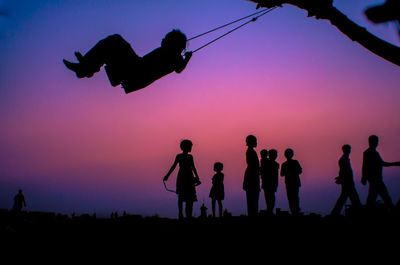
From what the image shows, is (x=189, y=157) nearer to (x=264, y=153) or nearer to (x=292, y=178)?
(x=264, y=153)

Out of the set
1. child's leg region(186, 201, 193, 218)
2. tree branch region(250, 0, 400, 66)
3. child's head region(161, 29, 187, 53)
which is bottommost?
child's leg region(186, 201, 193, 218)

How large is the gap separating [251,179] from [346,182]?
2549 millimetres

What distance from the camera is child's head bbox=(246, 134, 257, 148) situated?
932 centimetres

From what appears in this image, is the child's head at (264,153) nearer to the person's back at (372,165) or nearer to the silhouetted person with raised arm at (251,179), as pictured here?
the silhouetted person with raised arm at (251,179)

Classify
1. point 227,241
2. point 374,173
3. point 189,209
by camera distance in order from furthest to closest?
point 189,209 → point 374,173 → point 227,241

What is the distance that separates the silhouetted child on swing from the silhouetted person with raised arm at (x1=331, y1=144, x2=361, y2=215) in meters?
5.26

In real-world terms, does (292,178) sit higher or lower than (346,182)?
higher

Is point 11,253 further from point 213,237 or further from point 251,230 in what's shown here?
point 251,230

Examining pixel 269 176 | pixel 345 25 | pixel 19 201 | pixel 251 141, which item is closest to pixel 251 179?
pixel 251 141

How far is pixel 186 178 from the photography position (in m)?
9.90

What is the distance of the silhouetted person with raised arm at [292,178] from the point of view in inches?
415

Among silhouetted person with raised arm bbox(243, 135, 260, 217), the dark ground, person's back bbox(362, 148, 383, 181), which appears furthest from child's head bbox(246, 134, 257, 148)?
person's back bbox(362, 148, 383, 181)

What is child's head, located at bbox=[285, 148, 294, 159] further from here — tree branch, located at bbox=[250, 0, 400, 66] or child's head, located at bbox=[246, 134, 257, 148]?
tree branch, located at bbox=[250, 0, 400, 66]

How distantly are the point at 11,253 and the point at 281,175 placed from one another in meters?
7.12
